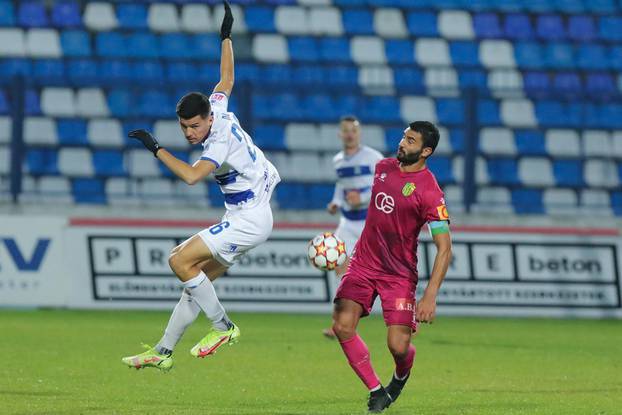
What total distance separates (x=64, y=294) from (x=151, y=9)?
5.53 m

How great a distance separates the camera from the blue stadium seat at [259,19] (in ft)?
62.5

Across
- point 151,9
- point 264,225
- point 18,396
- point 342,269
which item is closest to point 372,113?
point 342,269

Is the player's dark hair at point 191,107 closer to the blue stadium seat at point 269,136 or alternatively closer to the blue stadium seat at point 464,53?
the blue stadium seat at point 269,136

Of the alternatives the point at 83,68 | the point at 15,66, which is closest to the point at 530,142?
the point at 83,68

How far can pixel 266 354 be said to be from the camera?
11461 millimetres

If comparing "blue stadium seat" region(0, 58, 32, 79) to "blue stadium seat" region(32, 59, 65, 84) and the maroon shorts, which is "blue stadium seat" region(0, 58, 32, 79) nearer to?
"blue stadium seat" region(32, 59, 65, 84)

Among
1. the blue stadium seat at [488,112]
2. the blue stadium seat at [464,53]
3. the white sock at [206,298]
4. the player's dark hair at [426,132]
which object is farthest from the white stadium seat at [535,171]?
the player's dark hair at [426,132]

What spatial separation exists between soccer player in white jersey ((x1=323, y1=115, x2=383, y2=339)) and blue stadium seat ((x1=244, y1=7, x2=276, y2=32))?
5.33 metres

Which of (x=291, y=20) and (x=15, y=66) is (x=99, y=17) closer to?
(x=15, y=66)

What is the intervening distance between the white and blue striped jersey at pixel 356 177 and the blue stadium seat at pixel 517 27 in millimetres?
6395

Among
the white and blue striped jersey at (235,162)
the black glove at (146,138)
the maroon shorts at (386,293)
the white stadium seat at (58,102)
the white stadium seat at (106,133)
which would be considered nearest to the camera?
the black glove at (146,138)

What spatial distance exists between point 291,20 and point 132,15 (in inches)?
92.9

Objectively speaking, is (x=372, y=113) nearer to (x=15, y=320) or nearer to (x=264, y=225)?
(x=15, y=320)

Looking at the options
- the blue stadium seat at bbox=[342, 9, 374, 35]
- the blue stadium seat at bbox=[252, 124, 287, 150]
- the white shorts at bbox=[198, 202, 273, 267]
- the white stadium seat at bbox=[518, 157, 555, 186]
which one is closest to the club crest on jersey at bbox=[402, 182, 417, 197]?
the white shorts at bbox=[198, 202, 273, 267]
